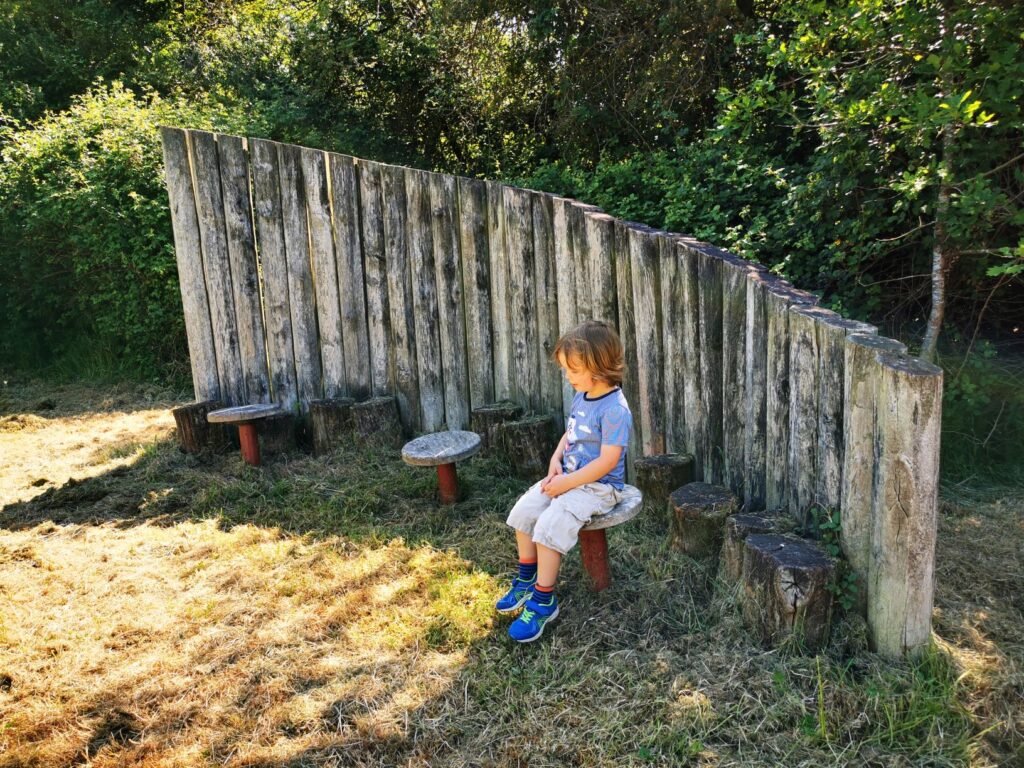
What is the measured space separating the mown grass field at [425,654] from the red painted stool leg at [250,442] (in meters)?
0.66

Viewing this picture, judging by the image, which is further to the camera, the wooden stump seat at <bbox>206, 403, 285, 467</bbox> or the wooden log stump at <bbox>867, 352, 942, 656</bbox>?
the wooden stump seat at <bbox>206, 403, 285, 467</bbox>

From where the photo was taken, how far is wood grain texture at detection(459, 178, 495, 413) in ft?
18.4

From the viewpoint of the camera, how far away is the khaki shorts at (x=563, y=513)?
11.8ft

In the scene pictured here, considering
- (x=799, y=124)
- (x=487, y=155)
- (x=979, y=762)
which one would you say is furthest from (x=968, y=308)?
(x=487, y=155)

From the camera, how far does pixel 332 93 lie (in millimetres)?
9945

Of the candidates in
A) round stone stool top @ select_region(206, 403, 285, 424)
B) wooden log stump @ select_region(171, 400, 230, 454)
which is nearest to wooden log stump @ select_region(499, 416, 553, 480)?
round stone stool top @ select_region(206, 403, 285, 424)

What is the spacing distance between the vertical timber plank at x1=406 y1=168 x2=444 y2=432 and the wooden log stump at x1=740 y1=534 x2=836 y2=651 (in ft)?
9.76

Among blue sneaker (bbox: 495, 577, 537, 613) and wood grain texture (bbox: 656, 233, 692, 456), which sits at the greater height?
wood grain texture (bbox: 656, 233, 692, 456)

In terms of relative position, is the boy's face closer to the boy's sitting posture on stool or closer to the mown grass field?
the boy's sitting posture on stool

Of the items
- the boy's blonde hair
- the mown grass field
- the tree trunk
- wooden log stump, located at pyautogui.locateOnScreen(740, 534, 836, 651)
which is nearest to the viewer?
the mown grass field

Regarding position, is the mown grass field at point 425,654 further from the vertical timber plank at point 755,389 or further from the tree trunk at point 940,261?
the tree trunk at point 940,261

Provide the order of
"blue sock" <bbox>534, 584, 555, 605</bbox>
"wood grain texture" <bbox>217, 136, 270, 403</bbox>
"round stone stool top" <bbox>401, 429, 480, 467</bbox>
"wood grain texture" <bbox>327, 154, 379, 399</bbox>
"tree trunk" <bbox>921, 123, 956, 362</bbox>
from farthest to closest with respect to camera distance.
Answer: "wood grain texture" <bbox>217, 136, 270, 403</bbox>, "wood grain texture" <bbox>327, 154, 379, 399</bbox>, "round stone stool top" <bbox>401, 429, 480, 467</bbox>, "tree trunk" <bbox>921, 123, 956, 362</bbox>, "blue sock" <bbox>534, 584, 555, 605</bbox>

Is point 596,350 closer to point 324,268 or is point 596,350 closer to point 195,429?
point 324,268

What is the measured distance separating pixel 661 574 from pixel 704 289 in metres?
1.42
